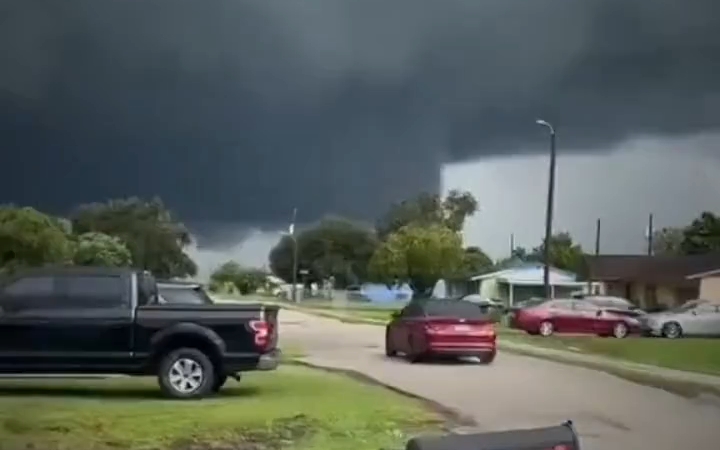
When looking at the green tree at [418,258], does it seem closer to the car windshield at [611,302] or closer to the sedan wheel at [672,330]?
the car windshield at [611,302]

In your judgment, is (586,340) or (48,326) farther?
(586,340)

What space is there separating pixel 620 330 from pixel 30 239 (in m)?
2.89

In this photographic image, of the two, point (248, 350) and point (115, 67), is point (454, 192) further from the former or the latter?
point (115, 67)

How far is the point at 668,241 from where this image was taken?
5.97 meters

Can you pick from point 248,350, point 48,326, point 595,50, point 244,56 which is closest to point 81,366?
point 48,326

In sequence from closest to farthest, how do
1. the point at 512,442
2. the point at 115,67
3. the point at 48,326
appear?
the point at 512,442
the point at 48,326
the point at 115,67

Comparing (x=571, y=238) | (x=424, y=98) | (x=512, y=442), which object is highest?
(x=424, y=98)

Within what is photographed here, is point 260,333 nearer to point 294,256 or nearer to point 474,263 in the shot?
point 294,256

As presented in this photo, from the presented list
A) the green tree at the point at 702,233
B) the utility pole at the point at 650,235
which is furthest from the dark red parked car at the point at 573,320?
the green tree at the point at 702,233

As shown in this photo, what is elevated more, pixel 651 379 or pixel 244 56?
pixel 244 56

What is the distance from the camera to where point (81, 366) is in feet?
17.8

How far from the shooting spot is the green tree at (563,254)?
5.86 metres

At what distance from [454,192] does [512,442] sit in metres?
1.99

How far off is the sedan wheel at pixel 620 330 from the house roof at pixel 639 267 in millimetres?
232
